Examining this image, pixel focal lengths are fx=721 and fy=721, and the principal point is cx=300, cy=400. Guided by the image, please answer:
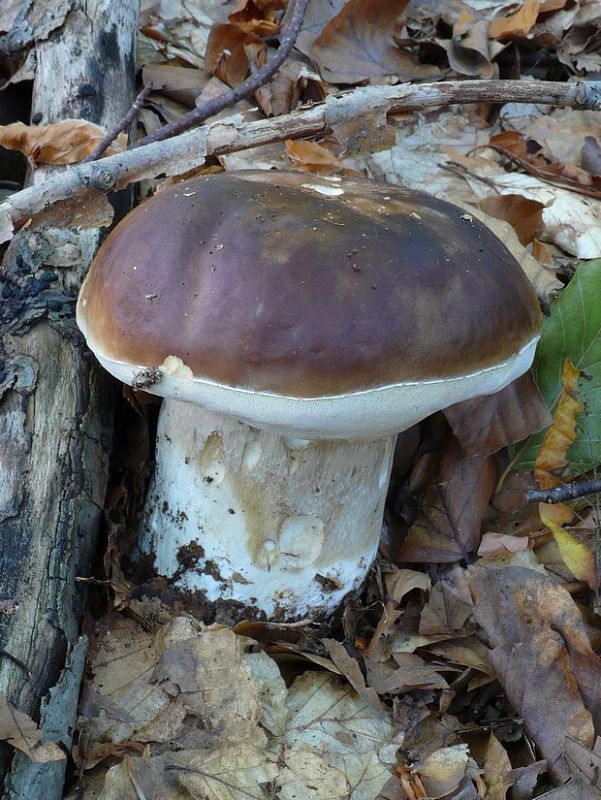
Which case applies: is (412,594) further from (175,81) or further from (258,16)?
(258,16)

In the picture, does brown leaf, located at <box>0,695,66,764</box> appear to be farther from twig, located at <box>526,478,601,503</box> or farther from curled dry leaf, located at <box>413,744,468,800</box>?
twig, located at <box>526,478,601,503</box>

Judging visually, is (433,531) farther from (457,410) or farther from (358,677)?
(358,677)

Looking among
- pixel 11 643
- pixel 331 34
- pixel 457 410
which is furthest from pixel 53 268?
pixel 331 34

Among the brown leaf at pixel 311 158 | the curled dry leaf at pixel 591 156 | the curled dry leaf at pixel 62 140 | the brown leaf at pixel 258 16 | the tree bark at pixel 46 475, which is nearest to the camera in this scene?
the tree bark at pixel 46 475

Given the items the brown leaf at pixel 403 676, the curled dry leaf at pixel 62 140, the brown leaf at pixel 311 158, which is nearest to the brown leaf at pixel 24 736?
the brown leaf at pixel 403 676

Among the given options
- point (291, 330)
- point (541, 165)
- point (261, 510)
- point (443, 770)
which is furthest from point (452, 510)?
point (541, 165)

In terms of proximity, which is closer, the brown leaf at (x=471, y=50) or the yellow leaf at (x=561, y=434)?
the yellow leaf at (x=561, y=434)

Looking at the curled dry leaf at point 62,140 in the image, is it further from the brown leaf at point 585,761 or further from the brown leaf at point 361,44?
the brown leaf at point 585,761
